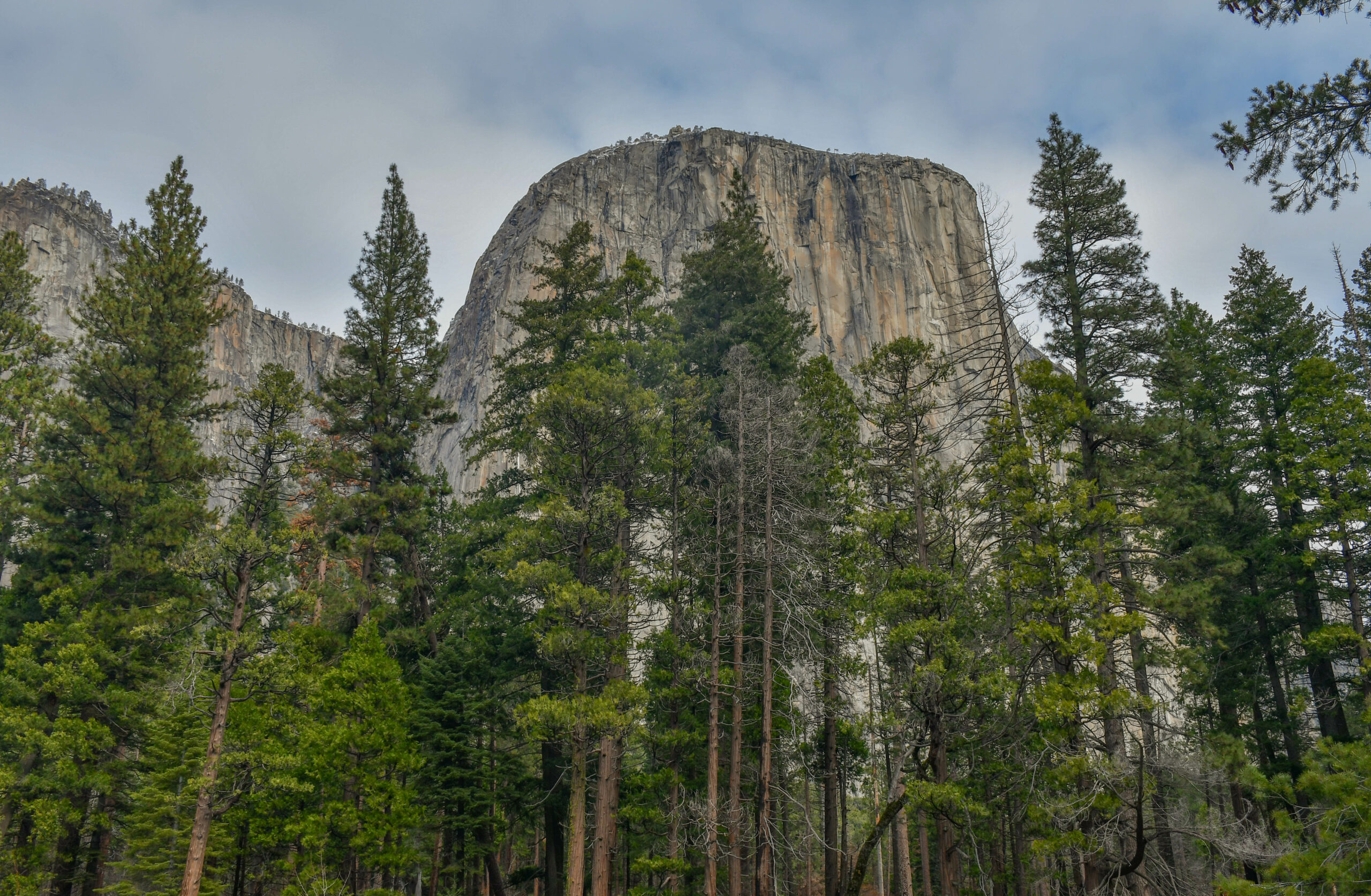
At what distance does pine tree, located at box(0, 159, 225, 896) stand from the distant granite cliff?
49664 millimetres

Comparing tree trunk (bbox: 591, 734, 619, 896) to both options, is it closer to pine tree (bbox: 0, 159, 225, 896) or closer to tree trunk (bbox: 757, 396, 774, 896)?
tree trunk (bbox: 757, 396, 774, 896)

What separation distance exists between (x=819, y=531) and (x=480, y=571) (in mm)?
8968

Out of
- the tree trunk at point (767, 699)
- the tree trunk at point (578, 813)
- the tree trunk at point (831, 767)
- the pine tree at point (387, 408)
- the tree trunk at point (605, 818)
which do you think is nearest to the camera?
the tree trunk at point (767, 699)

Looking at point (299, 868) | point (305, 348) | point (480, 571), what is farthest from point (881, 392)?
point (305, 348)

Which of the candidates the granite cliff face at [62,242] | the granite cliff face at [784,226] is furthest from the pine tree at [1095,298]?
the granite cliff face at [62,242]

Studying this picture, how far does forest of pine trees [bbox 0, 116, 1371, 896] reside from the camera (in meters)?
13.0

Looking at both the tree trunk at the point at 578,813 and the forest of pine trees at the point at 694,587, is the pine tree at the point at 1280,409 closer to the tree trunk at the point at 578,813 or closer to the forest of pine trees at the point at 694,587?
the forest of pine trees at the point at 694,587

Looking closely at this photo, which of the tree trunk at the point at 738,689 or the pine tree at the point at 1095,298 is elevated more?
the pine tree at the point at 1095,298

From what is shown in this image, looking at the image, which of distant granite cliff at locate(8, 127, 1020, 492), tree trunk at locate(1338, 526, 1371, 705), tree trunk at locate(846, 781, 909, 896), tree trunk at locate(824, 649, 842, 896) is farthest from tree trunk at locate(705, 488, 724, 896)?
distant granite cliff at locate(8, 127, 1020, 492)

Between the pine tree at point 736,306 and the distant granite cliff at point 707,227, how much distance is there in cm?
4936

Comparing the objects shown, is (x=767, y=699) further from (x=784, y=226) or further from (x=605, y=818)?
(x=784, y=226)

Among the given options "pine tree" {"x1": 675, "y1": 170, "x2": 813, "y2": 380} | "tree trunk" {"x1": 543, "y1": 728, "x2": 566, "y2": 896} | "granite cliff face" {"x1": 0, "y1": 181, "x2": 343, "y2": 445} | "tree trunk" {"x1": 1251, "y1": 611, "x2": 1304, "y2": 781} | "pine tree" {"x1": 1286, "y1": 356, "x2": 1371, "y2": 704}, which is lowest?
"tree trunk" {"x1": 543, "y1": 728, "x2": 566, "y2": 896}

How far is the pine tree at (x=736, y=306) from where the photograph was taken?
20656 millimetres

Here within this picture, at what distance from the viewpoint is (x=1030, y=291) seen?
15711 millimetres
